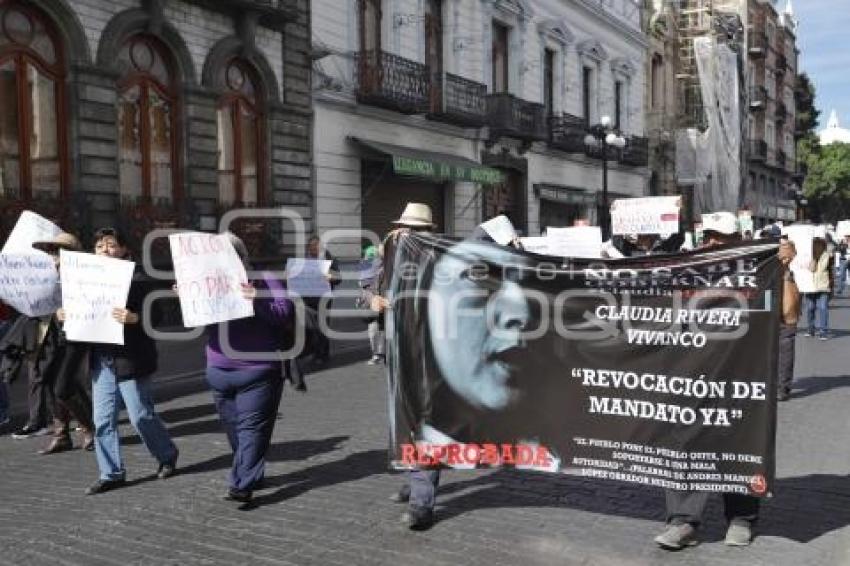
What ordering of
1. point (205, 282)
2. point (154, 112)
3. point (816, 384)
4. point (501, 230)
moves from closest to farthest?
point (205, 282)
point (501, 230)
point (816, 384)
point (154, 112)

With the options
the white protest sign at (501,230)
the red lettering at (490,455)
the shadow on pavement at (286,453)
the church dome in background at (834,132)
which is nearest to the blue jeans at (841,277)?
the white protest sign at (501,230)

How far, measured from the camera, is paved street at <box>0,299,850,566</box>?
182 inches

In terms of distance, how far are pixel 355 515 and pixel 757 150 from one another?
5480 cm

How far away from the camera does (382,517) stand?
525 centimetres

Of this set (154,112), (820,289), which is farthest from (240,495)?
(154,112)

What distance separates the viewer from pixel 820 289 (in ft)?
46.6

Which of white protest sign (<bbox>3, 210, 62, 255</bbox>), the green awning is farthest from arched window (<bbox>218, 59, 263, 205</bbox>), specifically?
white protest sign (<bbox>3, 210, 62, 255</bbox>)

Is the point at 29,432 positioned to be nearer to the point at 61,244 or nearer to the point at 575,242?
the point at 61,244

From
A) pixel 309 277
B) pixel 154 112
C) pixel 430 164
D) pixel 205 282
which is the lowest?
pixel 309 277

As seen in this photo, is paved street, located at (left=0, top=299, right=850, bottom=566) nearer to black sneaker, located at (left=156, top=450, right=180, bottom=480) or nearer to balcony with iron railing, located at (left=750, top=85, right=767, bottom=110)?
black sneaker, located at (left=156, top=450, right=180, bottom=480)

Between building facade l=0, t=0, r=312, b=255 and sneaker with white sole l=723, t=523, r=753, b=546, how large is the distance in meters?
11.2

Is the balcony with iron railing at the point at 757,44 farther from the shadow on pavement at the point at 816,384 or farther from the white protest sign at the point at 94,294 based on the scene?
the white protest sign at the point at 94,294

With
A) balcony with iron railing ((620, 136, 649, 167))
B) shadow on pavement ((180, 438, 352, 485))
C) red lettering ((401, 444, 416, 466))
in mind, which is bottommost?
shadow on pavement ((180, 438, 352, 485))

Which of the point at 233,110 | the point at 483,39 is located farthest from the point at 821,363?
the point at 483,39
